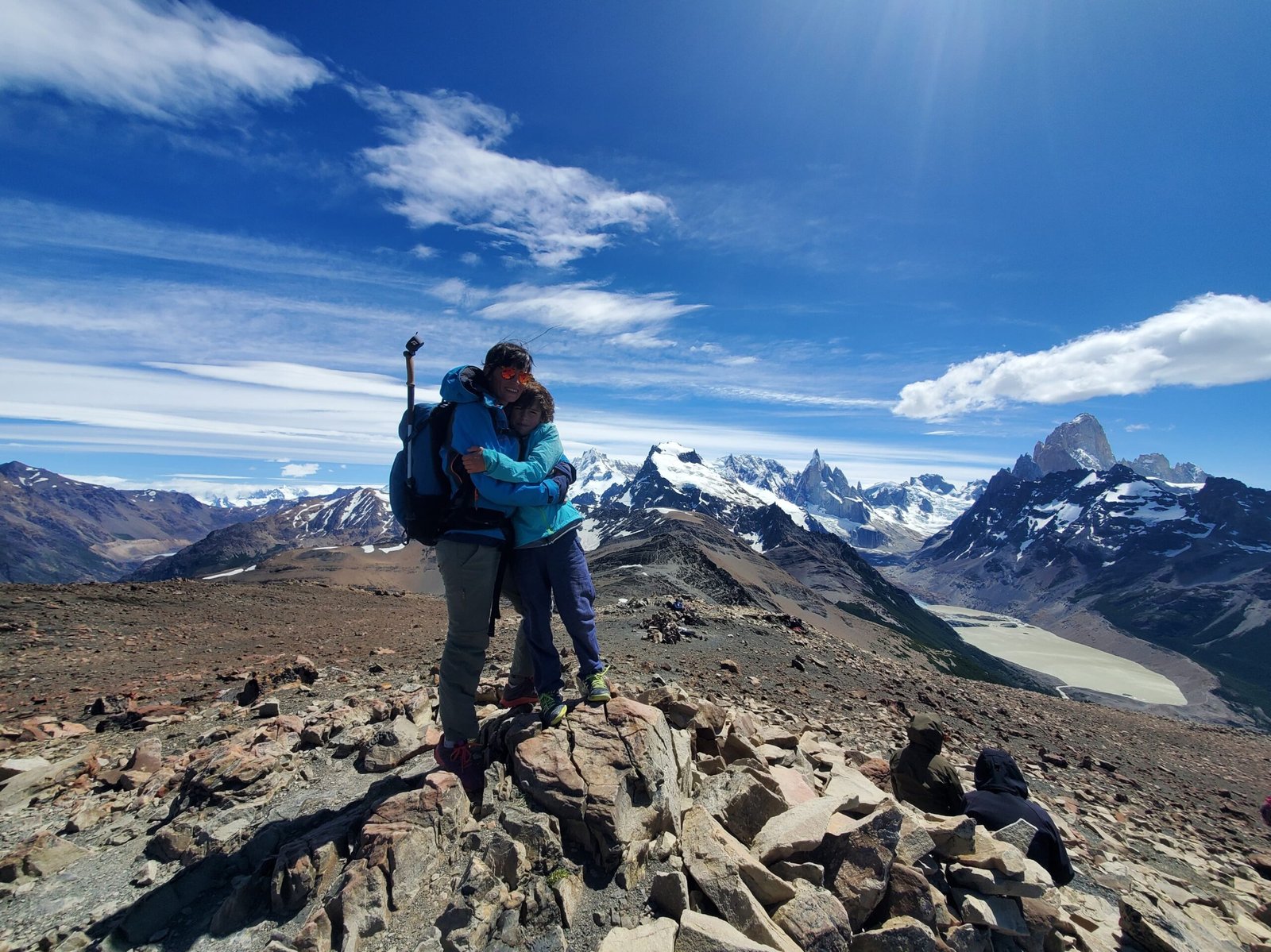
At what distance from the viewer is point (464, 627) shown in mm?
5742

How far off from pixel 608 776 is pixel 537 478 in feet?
9.31

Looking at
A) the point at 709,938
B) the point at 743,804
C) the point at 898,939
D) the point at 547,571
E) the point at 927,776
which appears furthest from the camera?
the point at 927,776

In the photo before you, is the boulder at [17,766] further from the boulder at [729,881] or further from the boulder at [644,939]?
the boulder at [729,881]

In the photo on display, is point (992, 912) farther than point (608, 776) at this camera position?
No

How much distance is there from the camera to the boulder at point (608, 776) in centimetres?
501

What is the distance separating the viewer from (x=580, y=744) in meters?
5.68

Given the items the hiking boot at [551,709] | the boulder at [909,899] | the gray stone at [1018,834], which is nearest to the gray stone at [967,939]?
the boulder at [909,899]

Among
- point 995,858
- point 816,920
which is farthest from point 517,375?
point 995,858

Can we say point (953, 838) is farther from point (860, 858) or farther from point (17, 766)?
point (17, 766)

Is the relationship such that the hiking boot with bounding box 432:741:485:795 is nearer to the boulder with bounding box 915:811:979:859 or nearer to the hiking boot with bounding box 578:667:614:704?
the hiking boot with bounding box 578:667:614:704

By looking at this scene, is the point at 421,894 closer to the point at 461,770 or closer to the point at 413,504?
the point at 461,770

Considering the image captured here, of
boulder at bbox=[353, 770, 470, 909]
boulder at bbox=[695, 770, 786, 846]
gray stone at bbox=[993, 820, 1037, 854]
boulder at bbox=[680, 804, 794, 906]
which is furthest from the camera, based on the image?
gray stone at bbox=[993, 820, 1037, 854]

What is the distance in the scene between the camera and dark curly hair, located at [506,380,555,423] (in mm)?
5926

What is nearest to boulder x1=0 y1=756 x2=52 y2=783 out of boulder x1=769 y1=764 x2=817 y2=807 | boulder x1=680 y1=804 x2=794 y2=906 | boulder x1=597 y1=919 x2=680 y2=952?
boulder x1=597 y1=919 x2=680 y2=952
